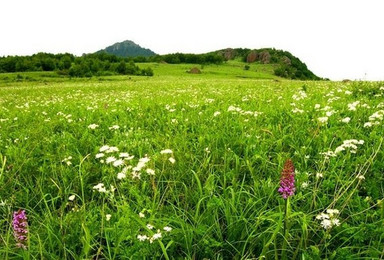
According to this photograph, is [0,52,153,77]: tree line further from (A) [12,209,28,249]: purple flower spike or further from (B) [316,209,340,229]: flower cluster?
(B) [316,209,340,229]: flower cluster

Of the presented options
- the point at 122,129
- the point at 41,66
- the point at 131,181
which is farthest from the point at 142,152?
the point at 41,66

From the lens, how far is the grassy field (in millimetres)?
2326

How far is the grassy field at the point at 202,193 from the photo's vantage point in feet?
7.63

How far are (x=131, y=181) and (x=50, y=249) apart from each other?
1.05 m

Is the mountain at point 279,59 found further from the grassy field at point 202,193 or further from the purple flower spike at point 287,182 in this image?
the purple flower spike at point 287,182

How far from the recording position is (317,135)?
422 centimetres

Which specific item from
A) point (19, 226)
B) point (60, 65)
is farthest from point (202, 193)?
point (60, 65)

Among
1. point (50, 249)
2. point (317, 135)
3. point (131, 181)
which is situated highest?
point (317, 135)

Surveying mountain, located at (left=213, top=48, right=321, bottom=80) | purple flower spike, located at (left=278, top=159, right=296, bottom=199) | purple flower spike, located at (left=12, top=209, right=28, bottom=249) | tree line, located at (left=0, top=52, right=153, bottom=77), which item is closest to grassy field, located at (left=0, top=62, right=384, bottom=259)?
purple flower spike, located at (left=12, top=209, right=28, bottom=249)

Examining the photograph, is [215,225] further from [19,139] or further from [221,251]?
[19,139]

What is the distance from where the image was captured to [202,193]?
3.05m

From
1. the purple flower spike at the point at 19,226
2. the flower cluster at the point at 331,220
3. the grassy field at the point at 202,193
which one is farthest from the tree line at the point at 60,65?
the flower cluster at the point at 331,220

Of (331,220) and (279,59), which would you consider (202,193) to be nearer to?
(331,220)

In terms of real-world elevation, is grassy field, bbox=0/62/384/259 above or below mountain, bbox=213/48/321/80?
below
